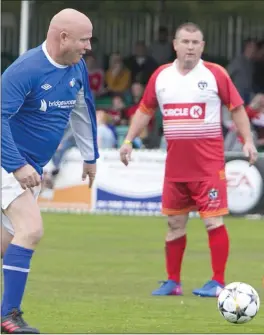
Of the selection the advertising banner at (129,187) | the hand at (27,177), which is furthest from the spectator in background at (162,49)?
the hand at (27,177)

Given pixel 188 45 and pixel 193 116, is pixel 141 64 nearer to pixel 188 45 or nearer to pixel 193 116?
pixel 193 116

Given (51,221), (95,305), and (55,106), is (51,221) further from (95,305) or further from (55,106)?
(55,106)

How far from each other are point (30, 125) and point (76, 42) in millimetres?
657

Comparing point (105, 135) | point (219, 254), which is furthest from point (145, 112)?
point (105, 135)

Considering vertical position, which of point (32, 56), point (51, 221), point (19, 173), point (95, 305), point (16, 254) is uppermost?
point (32, 56)

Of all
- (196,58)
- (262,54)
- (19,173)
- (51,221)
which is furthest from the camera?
(262,54)

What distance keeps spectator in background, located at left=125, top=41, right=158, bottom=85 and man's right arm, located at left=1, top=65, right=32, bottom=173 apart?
50.7 feet

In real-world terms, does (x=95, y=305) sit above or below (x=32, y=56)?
Result: below

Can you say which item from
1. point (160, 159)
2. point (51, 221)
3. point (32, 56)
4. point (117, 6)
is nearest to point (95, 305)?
point (32, 56)

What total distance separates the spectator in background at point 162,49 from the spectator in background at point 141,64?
0.47ft

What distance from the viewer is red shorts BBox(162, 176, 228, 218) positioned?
10.7 meters

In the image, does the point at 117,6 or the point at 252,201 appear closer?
the point at 252,201

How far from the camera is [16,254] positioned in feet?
27.1

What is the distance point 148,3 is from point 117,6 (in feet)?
1.98
